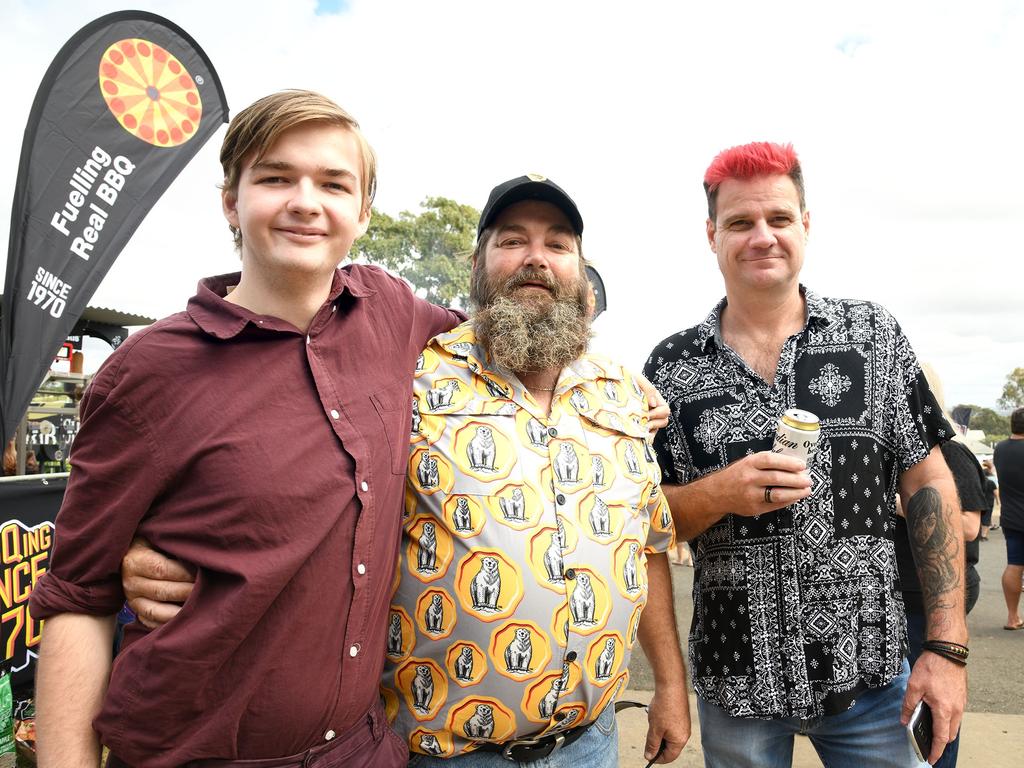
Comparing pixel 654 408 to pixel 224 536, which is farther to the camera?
pixel 654 408

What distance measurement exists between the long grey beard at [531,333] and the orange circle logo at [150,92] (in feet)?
13.1

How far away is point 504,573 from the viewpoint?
1.83m

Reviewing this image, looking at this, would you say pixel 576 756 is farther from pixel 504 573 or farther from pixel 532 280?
pixel 532 280

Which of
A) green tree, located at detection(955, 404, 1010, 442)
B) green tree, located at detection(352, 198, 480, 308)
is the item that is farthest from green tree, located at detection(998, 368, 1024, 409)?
green tree, located at detection(352, 198, 480, 308)

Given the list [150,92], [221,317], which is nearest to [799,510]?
[221,317]

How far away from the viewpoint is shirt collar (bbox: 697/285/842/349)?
8.05 ft

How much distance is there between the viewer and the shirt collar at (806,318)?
2455 mm

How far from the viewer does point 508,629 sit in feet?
5.95

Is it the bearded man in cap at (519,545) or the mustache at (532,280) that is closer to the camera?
the bearded man in cap at (519,545)

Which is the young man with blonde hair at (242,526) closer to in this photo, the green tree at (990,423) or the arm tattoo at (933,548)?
the arm tattoo at (933,548)

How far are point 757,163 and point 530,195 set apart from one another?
78 cm

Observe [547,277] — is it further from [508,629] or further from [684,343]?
[508,629]

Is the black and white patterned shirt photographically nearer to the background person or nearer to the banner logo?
the banner logo

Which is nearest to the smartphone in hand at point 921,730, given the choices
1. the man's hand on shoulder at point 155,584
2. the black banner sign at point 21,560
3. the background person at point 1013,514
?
the man's hand on shoulder at point 155,584
